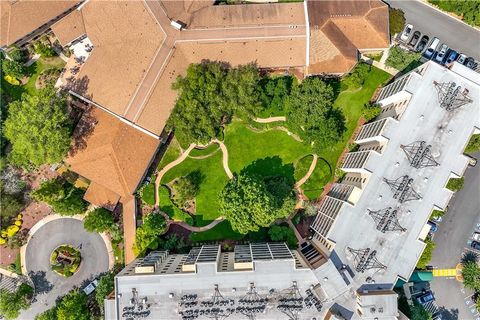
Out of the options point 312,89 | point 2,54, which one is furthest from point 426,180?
point 2,54

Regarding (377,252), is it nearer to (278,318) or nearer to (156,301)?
(278,318)

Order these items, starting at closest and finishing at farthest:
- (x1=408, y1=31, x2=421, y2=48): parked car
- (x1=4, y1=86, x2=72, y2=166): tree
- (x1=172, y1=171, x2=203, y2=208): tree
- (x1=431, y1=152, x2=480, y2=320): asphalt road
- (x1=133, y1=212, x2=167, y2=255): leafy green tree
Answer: (x1=4, y1=86, x2=72, y2=166): tree
(x1=133, y1=212, x2=167, y2=255): leafy green tree
(x1=172, y1=171, x2=203, y2=208): tree
(x1=431, y1=152, x2=480, y2=320): asphalt road
(x1=408, y1=31, x2=421, y2=48): parked car

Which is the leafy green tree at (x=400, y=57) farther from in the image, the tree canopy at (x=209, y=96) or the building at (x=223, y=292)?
the building at (x=223, y=292)

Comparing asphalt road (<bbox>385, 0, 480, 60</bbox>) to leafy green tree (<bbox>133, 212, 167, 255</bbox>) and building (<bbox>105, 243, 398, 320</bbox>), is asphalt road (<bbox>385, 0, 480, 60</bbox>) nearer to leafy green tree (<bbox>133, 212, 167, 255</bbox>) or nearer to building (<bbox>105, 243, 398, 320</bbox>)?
building (<bbox>105, 243, 398, 320</bbox>)

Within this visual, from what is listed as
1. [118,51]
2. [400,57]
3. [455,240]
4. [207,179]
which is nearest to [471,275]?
[455,240]

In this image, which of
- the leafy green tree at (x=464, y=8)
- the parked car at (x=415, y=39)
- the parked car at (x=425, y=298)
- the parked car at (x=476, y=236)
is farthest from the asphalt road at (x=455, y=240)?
the leafy green tree at (x=464, y=8)

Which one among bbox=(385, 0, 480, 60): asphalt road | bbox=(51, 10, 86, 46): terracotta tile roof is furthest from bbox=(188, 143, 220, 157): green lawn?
bbox=(385, 0, 480, 60): asphalt road
